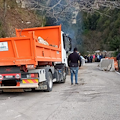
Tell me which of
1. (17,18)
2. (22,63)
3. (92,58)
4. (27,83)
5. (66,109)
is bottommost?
(66,109)

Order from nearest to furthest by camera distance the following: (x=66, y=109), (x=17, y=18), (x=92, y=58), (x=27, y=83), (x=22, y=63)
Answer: (x=66, y=109)
(x=22, y=63)
(x=27, y=83)
(x=17, y=18)
(x=92, y=58)

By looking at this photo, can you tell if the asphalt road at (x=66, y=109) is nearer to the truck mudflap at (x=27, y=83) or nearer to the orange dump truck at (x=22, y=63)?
the truck mudflap at (x=27, y=83)

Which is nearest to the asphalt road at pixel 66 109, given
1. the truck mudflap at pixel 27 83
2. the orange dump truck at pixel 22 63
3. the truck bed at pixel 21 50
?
the truck mudflap at pixel 27 83

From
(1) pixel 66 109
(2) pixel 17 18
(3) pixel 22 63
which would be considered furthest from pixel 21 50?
(2) pixel 17 18

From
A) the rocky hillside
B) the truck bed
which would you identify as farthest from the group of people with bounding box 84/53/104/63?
the truck bed

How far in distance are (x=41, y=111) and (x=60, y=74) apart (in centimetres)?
463

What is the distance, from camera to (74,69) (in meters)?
9.12

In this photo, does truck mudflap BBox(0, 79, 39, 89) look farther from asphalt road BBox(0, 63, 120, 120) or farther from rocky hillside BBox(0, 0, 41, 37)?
rocky hillside BBox(0, 0, 41, 37)

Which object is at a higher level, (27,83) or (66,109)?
(27,83)

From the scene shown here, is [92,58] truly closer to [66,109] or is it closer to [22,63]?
[22,63]

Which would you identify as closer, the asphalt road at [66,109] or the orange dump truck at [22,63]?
the asphalt road at [66,109]

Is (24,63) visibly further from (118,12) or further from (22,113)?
(118,12)

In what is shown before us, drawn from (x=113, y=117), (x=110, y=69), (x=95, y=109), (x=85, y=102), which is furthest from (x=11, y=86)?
(x=110, y=69)

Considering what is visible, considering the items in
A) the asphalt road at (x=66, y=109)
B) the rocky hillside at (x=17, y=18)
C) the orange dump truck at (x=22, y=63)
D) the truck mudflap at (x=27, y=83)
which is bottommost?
the asphalt road at (x=66, y=109)
